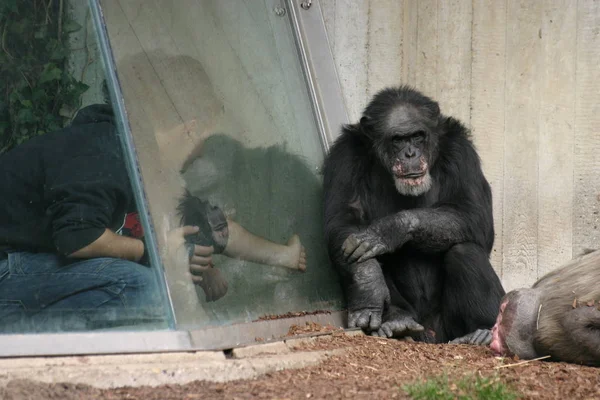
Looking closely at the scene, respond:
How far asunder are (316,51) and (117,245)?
3.88m

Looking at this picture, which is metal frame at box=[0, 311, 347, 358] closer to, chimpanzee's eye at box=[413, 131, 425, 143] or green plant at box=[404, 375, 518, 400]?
green plant at box=[404, 375, 518, 400]

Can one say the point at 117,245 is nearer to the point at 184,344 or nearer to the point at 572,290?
the point at 184,344

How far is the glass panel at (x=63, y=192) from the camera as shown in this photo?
14.9 feet

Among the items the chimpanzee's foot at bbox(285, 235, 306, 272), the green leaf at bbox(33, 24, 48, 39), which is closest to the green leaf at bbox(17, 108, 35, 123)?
the green leaf at bbox(33, 24, 48, 39)

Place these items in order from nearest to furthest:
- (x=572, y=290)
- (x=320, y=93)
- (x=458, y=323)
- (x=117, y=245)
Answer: (x=117, y=245)
(x=572, y=290)
(x=458, y=323)
(x=320, y=93)

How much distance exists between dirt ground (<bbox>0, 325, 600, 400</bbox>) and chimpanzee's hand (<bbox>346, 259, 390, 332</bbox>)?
0.65 m

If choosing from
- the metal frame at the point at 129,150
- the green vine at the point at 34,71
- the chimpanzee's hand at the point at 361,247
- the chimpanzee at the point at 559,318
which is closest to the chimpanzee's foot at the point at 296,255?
the chimpanzee's hand at the point at 361,247

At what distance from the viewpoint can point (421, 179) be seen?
6.96 meters

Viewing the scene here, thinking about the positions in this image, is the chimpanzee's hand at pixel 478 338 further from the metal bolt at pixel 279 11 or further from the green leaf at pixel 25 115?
the green leaf at pixel 25 115

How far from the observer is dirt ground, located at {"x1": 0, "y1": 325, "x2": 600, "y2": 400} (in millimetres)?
3711

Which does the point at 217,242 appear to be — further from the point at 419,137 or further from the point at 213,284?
the point at 419,137

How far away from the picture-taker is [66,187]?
471 centimetres

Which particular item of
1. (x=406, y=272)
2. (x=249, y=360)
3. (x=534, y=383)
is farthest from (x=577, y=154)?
(x=249, y=360)

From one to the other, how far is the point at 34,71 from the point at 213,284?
1596 millimetres
